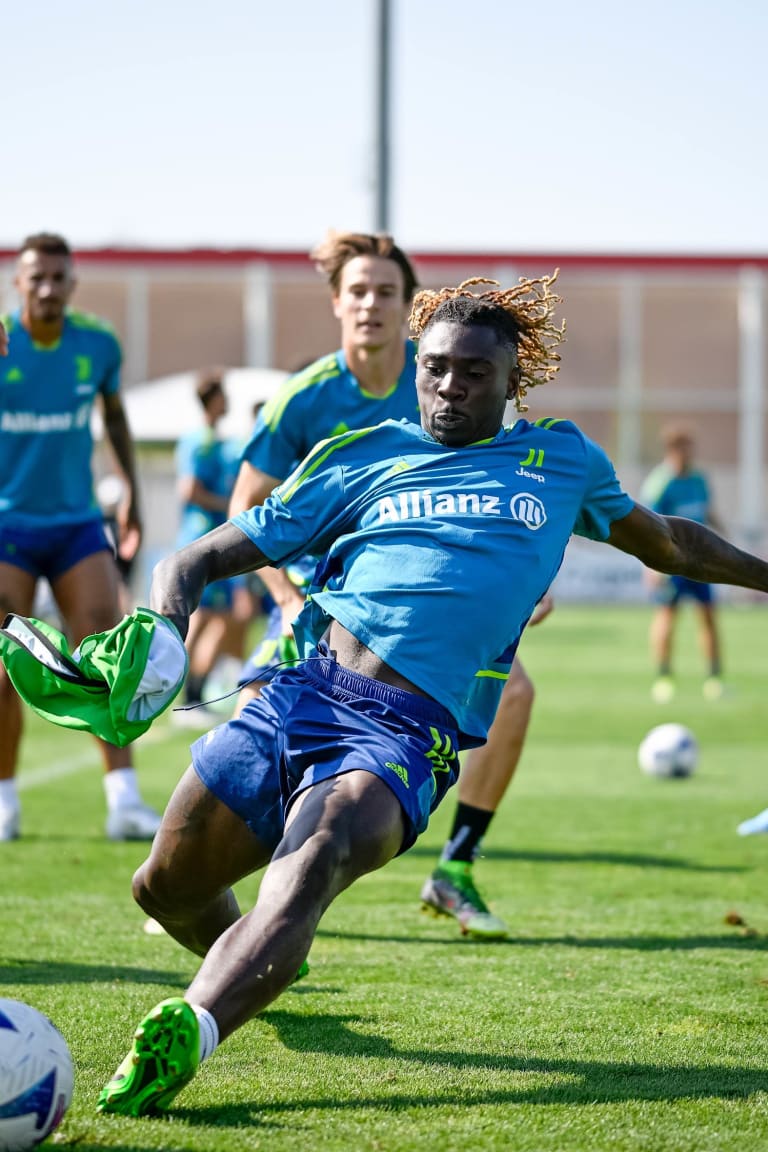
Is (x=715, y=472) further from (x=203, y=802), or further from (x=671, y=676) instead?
(x=203, y=802)

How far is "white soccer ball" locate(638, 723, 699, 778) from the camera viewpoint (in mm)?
10203

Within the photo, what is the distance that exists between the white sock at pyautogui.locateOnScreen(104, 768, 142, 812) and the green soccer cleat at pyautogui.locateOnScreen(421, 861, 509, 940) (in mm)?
2165

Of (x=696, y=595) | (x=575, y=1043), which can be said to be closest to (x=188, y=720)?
(x=696, y=595)

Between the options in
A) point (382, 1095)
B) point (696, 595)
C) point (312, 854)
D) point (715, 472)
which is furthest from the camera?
point (715, 472)

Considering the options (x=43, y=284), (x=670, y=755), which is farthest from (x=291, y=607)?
(x=670, y=755)

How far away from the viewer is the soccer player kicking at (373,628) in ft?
11.7

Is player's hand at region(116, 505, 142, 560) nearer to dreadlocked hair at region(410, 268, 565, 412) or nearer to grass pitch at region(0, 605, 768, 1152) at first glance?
grass pitch at region(0, 605, 768, 1152)

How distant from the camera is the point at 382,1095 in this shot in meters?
3.76

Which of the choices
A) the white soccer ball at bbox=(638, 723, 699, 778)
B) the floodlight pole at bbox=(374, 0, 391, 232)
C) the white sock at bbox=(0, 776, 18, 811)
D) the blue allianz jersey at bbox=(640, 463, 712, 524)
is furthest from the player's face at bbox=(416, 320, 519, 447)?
the blue allianz jersey at bbox=(640, 463, 712, 524)

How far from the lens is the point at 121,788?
7727 millimetres

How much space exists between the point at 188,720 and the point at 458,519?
9.73 meters

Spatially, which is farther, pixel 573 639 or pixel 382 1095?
pixel 573 639

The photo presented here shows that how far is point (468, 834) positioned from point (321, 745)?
7.50ft

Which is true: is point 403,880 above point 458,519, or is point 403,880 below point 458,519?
below
